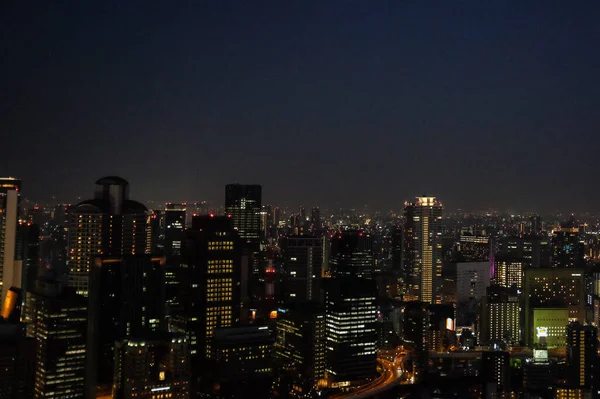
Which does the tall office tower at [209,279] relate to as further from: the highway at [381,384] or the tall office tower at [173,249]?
the highway at [381,384]

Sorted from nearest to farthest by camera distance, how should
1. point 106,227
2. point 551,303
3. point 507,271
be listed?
point 106,227
point 551,303
point 507,271

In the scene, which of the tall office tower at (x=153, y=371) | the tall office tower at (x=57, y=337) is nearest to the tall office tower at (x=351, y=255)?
the tall office tower at (x=57, y=337)

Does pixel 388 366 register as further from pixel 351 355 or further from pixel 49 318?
pixel 49 318

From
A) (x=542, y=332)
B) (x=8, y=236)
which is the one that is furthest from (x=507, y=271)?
(x=8, y=236)

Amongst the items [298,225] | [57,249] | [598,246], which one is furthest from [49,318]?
[598,246]

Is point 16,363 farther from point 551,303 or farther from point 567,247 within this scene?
point 567,247

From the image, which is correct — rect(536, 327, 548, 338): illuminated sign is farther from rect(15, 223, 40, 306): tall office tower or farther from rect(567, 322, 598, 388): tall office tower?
rect(15, 223, 40, 306): tall office tower

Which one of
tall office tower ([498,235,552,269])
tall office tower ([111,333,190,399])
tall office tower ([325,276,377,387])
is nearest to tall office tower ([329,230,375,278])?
tall office tower ([325,276,377,387])
